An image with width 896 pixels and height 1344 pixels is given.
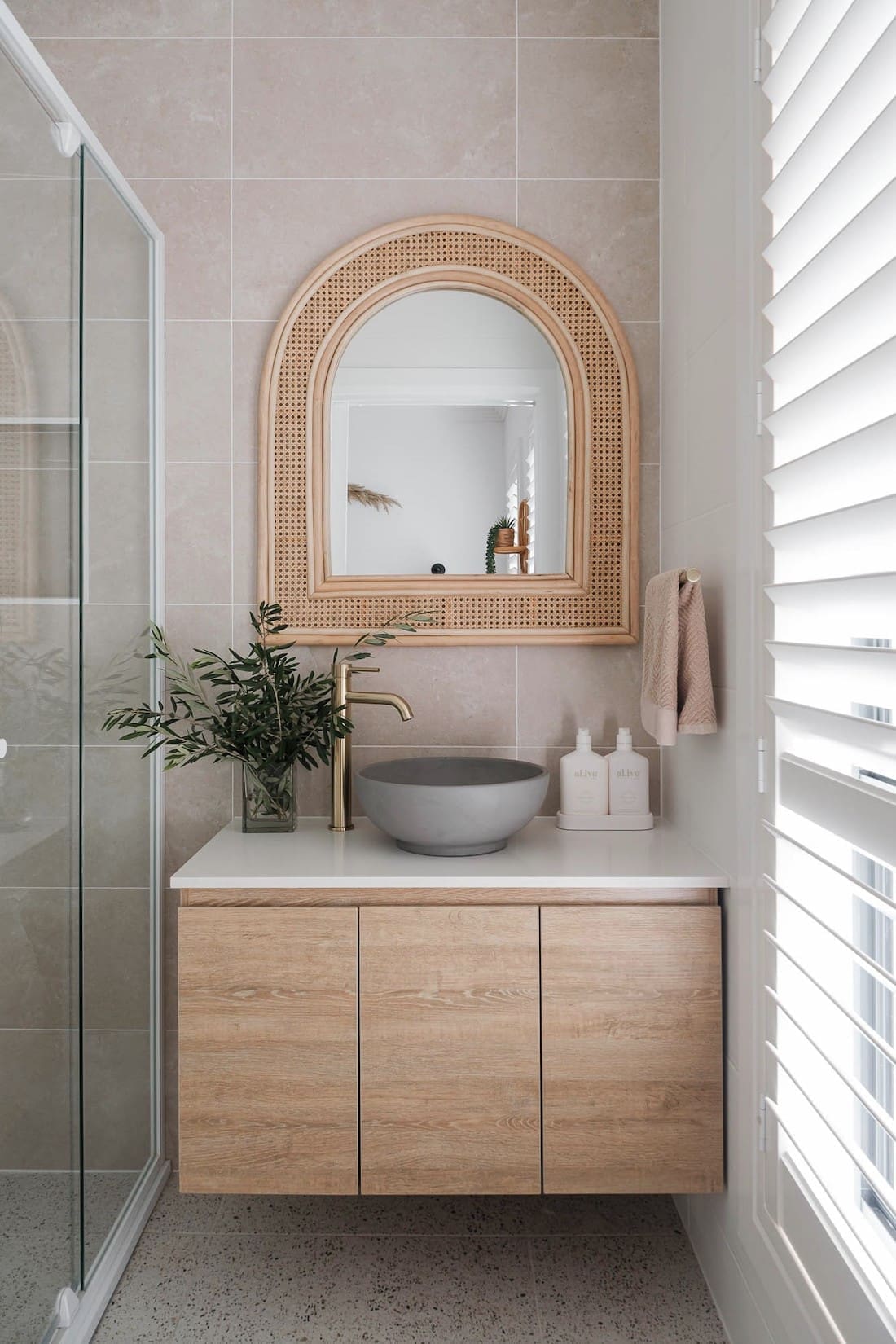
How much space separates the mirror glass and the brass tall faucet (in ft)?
1.01

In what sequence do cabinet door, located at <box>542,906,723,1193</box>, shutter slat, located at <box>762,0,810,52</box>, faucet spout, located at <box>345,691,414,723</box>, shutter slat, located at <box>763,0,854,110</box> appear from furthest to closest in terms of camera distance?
faucet spout, located at <box>345,691,414,723</box>, cabinet door, located at <box>542,906,723,1193</box>, shutter slat, located at <box>762,0,810,52</box>, shutter slat, located at <box>763,0,854,110</box>

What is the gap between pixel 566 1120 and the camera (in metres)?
1.46

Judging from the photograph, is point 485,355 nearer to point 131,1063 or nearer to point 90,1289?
point 131,1063

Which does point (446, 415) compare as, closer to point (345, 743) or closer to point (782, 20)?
point (345, 743)

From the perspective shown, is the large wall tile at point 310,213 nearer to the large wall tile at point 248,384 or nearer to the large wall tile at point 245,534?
the large wall tile at point 248,384

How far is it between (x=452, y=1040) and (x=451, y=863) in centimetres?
28

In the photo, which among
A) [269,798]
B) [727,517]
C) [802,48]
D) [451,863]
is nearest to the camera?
[802,48]

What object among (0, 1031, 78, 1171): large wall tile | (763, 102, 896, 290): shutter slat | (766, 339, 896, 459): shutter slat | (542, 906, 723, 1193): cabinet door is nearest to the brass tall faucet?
(542, 906, 723, 1193): cabinet door

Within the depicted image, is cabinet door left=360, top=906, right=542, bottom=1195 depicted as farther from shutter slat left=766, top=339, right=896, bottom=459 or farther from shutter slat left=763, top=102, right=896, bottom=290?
shutter slat left=763, top=102, right=896, bottom=290

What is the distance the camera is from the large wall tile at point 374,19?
6.11ft

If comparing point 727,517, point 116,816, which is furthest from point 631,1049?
point 116,816

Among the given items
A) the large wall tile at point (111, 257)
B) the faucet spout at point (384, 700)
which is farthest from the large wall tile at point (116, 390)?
the faucet spout at point (384, 700)

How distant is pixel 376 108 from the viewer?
1865mm

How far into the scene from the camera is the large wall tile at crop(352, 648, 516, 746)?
1892mm
